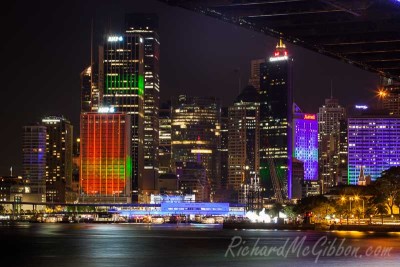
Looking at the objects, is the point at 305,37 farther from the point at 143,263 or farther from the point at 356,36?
the point at 143,263

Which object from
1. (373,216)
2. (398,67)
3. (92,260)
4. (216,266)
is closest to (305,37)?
(398,67)

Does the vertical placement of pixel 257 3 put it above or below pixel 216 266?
above

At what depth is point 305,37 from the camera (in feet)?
40.9

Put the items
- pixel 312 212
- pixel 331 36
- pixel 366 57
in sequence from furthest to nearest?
pixel 312 212, pixel 366 57, pixel 331 36

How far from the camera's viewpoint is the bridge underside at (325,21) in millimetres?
10914

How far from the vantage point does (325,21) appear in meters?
11.6

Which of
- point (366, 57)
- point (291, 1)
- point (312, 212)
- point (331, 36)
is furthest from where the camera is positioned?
point (312, 212)

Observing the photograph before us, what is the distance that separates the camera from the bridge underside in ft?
35.8

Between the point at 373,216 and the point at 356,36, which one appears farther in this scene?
the point at 373,216

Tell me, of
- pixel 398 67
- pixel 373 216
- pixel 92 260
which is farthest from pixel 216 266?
pixel 373 216

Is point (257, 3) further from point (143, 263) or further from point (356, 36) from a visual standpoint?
point (143, 263)

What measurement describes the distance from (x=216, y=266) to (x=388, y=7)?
32.3 meters

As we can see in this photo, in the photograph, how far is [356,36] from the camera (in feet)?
40.8

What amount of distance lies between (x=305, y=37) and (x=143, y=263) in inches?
1334
